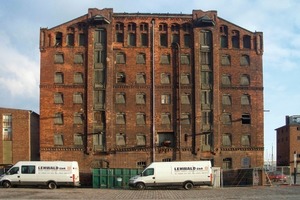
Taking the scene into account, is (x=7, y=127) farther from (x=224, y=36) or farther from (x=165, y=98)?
(x=224, y=36)

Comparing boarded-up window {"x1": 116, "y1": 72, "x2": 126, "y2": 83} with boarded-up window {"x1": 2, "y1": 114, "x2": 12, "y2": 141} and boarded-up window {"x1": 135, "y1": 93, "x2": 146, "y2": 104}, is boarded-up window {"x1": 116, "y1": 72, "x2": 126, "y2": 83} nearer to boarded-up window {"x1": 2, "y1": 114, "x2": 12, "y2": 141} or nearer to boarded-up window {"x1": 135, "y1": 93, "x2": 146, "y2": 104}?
boarded-up window {"x1": 135, "y1": 93, "x2": 146, "y2": 104}

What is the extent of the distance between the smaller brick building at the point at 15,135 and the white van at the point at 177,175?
26.3 m

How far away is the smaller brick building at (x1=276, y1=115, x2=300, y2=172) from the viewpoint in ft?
413

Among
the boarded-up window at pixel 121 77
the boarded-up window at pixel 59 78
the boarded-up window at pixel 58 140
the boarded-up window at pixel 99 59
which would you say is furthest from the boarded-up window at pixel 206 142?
the boarded-up window at pixel 59 78

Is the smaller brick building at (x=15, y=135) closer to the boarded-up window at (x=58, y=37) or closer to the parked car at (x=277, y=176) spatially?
the boarded-up window at (x=58, y=37)

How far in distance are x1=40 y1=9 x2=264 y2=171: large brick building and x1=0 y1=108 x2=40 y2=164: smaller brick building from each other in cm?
333

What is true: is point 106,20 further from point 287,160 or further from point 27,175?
point 287,160

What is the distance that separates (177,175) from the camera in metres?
49.7

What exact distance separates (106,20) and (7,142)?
2211 cm

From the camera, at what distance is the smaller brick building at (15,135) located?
232ft

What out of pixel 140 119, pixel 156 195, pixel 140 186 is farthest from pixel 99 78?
pixel 156 195

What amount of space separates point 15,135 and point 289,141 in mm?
78157

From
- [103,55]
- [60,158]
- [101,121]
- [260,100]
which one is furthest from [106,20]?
[260,100]

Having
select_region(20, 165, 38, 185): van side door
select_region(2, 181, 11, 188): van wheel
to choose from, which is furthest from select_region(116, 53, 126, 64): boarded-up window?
select_region(2, 181, 11, 188): van wheel
